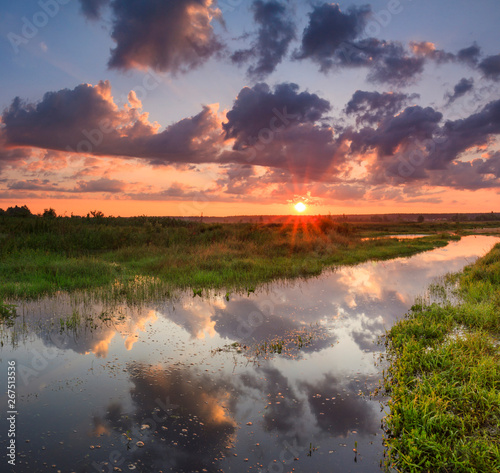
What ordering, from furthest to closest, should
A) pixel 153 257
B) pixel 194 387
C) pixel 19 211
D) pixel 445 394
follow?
1. pixel 19 211
2. pixel 153 257
3. pixel 194 387
4. pixel 445 394

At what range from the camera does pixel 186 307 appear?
45.8 ft

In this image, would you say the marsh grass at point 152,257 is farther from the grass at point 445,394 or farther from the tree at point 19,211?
the tree at point 19,211

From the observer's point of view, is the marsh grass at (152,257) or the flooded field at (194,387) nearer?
the flooded field at (194,387)

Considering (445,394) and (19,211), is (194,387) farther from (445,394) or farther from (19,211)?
(19,211)

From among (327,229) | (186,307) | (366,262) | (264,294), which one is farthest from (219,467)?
(327,229)

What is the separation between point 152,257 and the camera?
A: 24.8m

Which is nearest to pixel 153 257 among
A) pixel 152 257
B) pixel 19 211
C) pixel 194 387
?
pixel 152 257

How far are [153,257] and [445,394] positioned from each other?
20.7m

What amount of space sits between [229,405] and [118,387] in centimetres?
239

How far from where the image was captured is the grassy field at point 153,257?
1733 centimetres

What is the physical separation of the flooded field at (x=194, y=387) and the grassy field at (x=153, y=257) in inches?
133

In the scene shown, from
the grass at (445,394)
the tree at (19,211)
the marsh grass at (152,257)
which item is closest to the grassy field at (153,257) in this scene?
the marsh grass at (152,257)

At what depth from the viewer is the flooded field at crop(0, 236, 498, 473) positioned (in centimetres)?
552

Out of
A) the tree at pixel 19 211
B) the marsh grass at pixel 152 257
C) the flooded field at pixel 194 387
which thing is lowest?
the flooded field at pixel 194 387
